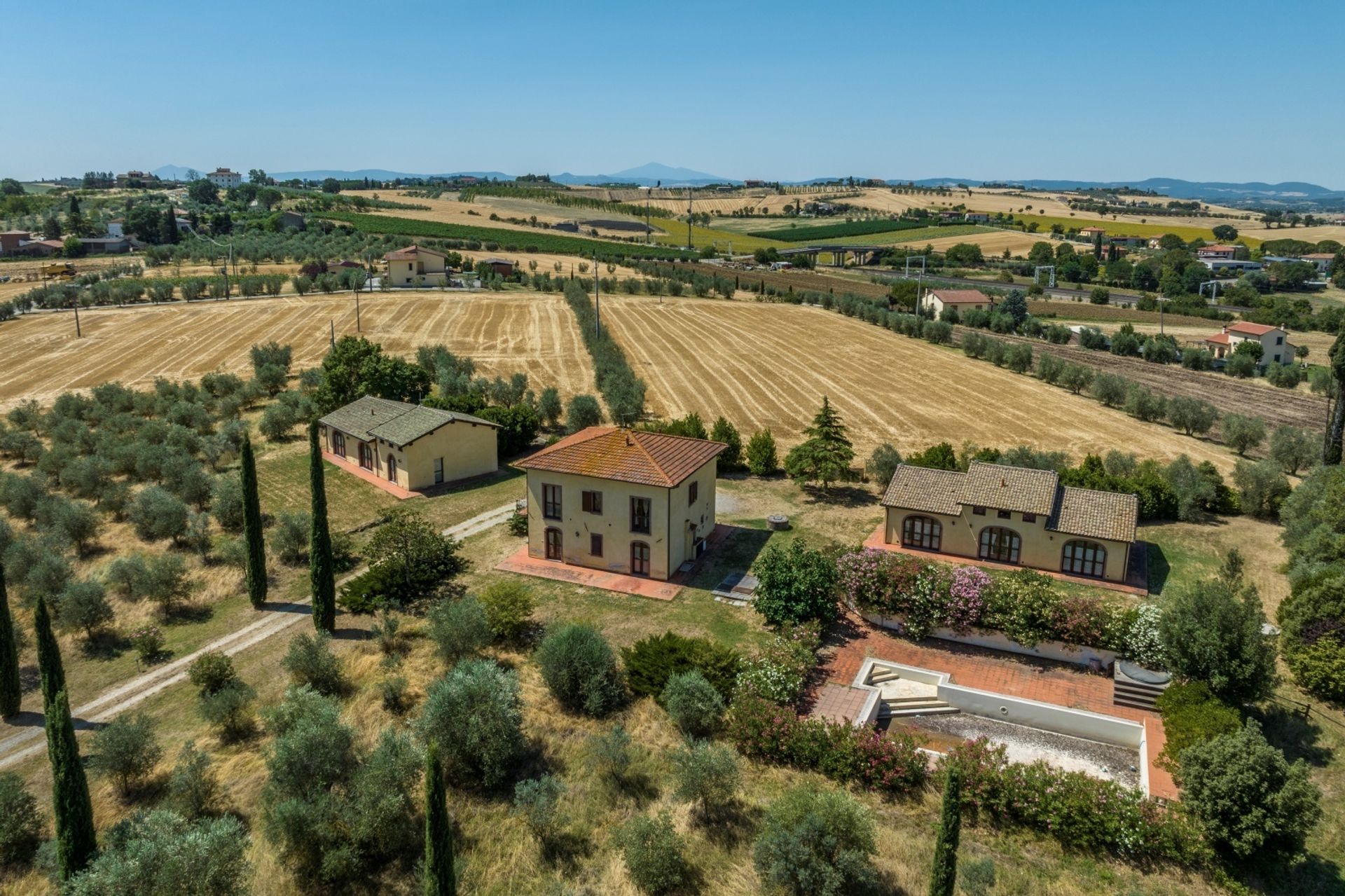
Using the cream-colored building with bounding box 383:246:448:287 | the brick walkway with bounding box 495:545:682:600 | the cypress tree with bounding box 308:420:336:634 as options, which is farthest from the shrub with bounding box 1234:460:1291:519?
the cream-colored building with bounding box 383:246:448:287

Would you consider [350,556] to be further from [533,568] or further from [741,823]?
[741,823]

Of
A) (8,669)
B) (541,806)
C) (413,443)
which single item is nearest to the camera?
(541,806)

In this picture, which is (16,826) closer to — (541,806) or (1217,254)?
(541,806)

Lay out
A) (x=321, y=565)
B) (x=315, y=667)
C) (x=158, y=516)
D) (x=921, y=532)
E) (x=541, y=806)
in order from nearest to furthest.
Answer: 1. (x=541, y=806)
2. (x=315, y=667)
3. (x=321, y=565)
4. (x=158, y=516)
5. (x=921, y=532)

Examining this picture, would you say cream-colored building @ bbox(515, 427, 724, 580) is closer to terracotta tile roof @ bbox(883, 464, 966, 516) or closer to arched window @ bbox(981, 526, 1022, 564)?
terracotta tile roof @ bbox(883, 464, 966, 516)

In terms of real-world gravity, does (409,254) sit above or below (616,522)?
above

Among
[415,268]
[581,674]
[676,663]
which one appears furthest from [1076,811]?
[415,268]

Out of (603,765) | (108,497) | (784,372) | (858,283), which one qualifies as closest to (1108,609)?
(603,765)
